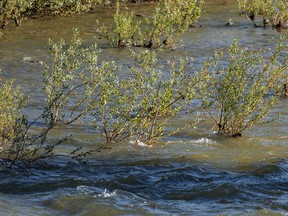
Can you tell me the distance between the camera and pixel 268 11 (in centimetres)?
1823

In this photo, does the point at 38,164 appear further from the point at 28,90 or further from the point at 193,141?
the point at 28,90

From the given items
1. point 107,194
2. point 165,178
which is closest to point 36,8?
point 165,178

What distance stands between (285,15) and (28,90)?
8.50 m

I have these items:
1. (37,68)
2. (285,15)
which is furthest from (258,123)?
(285,15)

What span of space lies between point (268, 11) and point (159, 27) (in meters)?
4.18

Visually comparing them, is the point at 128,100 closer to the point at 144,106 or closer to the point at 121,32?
the point at 144,106

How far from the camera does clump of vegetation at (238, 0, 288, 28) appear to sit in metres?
18.0

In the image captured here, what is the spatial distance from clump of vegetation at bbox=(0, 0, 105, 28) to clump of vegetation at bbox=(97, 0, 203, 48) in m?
2.07

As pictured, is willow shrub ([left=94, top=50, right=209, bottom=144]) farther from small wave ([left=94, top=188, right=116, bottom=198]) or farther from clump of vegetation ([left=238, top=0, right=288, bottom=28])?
clump of vegetation ([left=238, top=0, right=288, bottom=28])

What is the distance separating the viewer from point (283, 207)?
6.93 m

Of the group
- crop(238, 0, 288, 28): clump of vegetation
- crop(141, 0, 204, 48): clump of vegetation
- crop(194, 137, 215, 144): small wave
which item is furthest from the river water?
crop(238, 0, 288, 28): clump of vegetation

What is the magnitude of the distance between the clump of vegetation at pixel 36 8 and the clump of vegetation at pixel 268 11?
13.4 ft

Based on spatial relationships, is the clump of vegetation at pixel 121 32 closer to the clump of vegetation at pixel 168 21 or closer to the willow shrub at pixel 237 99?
the clump of vegetation at pixel 168 21

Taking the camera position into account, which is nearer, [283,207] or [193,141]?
[283,207]
